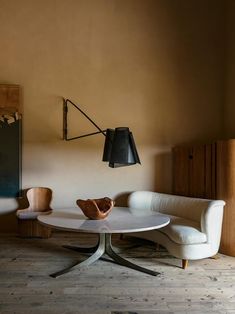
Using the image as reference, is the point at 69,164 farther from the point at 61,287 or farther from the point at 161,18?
the point at 161,18

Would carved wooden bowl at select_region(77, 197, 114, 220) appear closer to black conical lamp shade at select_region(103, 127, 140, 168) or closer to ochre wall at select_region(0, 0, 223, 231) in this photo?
black conical lamp shade at select_region(103, 127, 140, 168)

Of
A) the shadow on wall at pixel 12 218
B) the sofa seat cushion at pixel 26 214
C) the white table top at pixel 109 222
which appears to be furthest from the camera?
the shadow on wall at pixel 12 218

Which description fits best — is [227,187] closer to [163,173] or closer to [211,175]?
[211,175]

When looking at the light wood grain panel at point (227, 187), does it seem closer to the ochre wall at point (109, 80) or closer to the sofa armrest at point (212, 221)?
the sofa armrest at point (212, 221)

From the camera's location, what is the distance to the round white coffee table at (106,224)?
2.85 meters

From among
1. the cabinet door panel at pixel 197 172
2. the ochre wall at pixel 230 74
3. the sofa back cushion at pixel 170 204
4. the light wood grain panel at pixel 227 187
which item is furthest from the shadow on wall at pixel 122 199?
the ochre wall at pixel 230 74

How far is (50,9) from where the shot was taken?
175 inches

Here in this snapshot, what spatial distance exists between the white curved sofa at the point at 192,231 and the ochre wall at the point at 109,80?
820 mm

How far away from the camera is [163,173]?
4.55 m

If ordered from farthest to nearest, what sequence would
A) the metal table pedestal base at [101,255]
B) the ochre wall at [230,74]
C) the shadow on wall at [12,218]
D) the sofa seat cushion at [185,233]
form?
the shadow on wall at [12,218], the ochre wall at [230,74], the sofa seat cushion at [185,233], the metal table pedestal base at [101,255]

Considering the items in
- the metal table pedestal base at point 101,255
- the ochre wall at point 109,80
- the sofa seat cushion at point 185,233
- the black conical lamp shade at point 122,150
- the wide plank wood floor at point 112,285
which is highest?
the ochre wall at point 109,80

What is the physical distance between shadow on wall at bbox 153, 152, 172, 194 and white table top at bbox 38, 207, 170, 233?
3.22ft

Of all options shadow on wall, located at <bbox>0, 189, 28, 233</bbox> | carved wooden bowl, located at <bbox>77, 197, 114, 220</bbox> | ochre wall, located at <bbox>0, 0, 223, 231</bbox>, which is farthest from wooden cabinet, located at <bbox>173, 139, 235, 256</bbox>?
shadow on wall, located at <bbox>0, 189, 28, 233</bbox>

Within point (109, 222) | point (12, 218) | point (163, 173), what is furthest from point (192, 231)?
point (12, 218)
